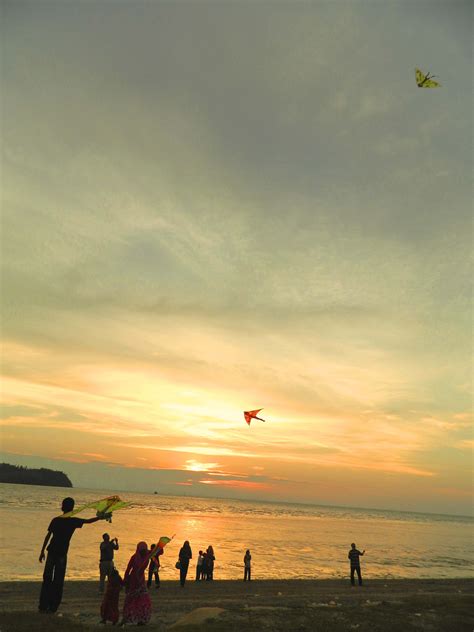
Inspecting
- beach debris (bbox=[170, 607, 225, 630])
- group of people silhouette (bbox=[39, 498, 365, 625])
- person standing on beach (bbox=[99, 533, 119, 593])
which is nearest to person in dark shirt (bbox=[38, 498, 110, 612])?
group of people silhouette (bbox=[39, 498, 365, 625])

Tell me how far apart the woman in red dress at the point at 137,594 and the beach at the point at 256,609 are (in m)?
0.42

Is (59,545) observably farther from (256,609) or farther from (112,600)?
(256,609)

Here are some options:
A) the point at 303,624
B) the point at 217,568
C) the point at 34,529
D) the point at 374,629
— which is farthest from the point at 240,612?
the point at 34,529

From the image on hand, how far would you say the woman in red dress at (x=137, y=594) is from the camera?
10406 mm

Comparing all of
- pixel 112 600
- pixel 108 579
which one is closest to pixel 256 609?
pixel 112 600

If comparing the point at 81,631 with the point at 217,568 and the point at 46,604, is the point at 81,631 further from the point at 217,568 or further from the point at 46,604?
the point at 217,568

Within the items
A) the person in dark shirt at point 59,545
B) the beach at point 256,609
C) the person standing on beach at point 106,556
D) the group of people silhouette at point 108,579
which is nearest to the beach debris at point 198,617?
the beach at point 256,609

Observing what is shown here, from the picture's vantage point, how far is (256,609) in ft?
46.8

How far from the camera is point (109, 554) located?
52.7ft

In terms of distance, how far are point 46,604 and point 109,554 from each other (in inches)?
255

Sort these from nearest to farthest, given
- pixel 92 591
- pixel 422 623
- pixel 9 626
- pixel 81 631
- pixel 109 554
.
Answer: pixel 81 631 < pixel 9 626 < pixel 422 623 < pixel 109 554 < pixel 92 591

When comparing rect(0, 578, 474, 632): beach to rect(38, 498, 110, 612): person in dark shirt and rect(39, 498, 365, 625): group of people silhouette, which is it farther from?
rect(38, 498, 110, 612): person in dark shirt

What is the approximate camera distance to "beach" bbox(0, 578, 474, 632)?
11188mm

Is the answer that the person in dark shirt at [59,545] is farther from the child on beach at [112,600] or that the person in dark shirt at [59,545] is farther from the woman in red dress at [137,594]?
the woman in red dress at [137,594]
